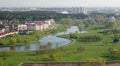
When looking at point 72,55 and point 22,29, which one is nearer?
point 72,55

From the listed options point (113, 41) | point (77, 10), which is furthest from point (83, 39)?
point (77, 10)

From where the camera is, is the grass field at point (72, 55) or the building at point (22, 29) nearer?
the grass field at point (72, 55)

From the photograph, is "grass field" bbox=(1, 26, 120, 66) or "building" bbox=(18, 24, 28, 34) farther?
"building" bbox=(18, 24, 28, 34)

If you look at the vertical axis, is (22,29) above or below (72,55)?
above

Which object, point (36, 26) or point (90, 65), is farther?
point (36, 26)

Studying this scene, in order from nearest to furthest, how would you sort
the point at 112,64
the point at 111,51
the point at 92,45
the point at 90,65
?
the point at 90,65 → the point at 112,64 → the point at 111,51 → the point at 92,45

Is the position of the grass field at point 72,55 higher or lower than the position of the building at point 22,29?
lower

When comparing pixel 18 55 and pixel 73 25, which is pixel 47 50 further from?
pixel 73 25

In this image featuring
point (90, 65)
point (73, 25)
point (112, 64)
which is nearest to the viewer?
point (90, 65)

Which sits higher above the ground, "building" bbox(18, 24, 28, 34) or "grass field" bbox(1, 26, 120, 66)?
"building" bbox(18, 24, 28, 34)

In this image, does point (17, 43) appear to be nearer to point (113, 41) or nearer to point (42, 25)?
point (113, 41)
